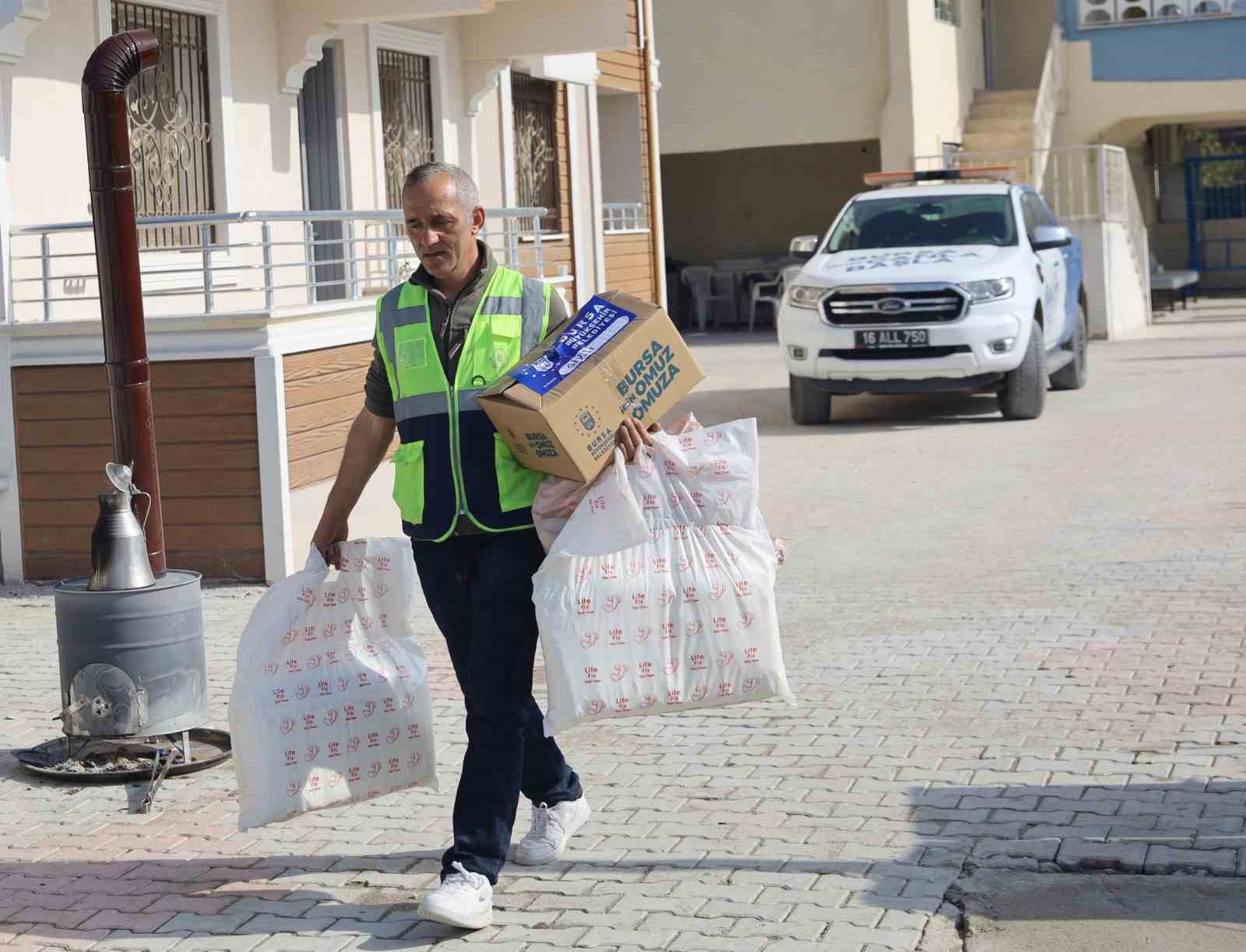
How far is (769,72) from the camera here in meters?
25.5

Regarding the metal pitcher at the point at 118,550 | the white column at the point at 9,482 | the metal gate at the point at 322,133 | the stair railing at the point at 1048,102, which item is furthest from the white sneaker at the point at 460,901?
the stair railing at the point at 1048,102

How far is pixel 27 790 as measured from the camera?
19.9 ft

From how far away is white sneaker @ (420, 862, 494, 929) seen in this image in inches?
174

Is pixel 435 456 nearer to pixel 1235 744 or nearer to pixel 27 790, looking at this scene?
pixel 27 790

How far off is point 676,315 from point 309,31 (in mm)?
16358

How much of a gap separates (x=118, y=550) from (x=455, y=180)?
2.15m

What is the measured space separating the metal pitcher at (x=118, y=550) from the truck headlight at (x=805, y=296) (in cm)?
910

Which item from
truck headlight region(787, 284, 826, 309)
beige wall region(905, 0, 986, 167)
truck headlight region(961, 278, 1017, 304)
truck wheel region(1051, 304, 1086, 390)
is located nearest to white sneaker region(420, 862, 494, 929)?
truck headlight region(961, 278, 1017, 304)

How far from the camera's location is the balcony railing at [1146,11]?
26484 millimetres

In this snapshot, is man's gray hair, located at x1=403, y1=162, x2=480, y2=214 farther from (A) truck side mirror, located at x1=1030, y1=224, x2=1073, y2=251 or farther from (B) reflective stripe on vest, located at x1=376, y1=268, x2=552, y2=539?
(A) truck side mirror, located at x1=1030, y1=224, x2=1073, y2=251

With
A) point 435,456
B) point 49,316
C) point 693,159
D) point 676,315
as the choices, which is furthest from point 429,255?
point 693,159

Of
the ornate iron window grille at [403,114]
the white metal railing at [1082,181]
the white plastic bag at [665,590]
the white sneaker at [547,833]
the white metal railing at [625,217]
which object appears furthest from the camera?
the white metal railing at [1082,181]

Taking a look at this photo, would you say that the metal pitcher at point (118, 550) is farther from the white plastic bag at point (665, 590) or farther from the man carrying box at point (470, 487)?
the white plastic bag at point (665, 590)

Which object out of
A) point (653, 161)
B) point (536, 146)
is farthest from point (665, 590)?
point (653, 161)
